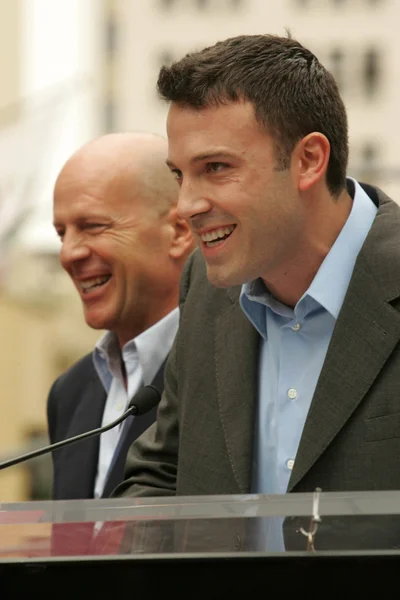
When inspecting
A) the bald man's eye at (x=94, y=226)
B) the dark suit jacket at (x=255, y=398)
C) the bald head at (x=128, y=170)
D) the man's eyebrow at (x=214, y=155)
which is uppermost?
the bald head at (x=128, y=170)

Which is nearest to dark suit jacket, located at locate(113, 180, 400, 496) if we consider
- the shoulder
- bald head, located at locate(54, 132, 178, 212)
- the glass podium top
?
the glass podium top

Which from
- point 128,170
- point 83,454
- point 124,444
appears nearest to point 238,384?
point 124,444

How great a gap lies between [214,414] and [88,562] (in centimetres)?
132

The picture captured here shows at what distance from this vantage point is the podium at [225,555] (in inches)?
83.5

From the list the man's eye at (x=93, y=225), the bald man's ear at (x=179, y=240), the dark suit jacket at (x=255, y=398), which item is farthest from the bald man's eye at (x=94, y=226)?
the dark suit jacket at (x=255, y=398)

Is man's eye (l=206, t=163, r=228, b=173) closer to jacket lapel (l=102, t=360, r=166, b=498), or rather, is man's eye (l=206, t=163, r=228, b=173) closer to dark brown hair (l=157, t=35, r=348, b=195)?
dark brown hair (l=157, t=35, r=348, b=195)

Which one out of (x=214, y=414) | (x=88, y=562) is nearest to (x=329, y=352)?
(x=214, y=414)

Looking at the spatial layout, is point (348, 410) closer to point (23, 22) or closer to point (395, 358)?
point (395, 358)

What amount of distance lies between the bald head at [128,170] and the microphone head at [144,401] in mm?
1410

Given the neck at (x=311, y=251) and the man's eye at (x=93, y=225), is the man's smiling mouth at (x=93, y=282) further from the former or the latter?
the neck at (x=311, y=251)

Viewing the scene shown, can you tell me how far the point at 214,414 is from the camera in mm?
3457

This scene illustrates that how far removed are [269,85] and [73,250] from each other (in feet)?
5.41

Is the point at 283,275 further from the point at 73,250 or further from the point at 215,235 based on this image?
the point at 73,250

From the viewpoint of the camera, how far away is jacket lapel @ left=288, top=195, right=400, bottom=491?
124 inches
